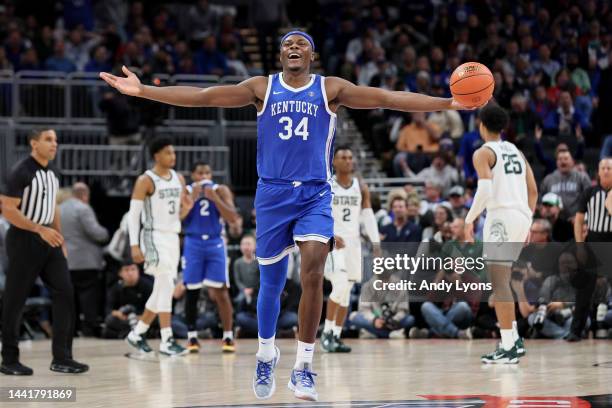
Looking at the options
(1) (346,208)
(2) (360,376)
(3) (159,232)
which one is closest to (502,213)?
(2) (360,376)

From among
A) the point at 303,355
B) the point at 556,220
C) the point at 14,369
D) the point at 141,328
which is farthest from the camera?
the point at 556,220

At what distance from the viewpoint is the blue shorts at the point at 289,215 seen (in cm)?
837

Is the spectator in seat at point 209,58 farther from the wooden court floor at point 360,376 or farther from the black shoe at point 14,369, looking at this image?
the black shoe at point 14,369

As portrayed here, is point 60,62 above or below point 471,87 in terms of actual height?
above

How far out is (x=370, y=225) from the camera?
529 inches

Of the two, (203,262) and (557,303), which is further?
(557,303)

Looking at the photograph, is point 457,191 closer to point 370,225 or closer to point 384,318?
point 384,318

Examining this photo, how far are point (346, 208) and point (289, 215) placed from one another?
4.99 m

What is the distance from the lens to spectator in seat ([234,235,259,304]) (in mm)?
16125

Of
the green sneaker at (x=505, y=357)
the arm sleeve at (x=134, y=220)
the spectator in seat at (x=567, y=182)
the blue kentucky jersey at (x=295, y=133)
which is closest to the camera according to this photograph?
the blue kentucky jersey at (x=295, y=133)

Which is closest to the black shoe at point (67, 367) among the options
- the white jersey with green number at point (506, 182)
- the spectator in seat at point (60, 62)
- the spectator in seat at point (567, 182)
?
the white jersey with green number at point (506, 182)

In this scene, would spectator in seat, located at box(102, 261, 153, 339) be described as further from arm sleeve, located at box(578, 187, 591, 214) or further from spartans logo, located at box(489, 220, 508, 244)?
spartans logo, located at box(489, 220, 508, 244)

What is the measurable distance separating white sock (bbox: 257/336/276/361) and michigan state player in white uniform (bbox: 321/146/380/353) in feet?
15.2

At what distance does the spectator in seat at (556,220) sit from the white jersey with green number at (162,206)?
5374 mm
